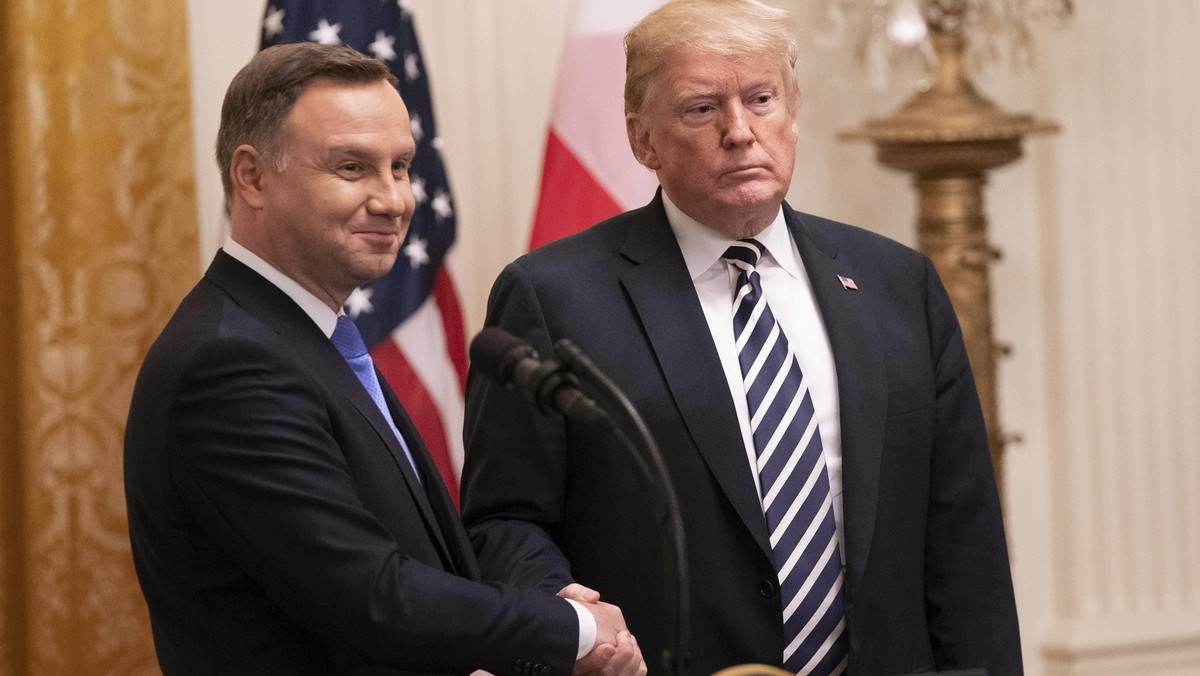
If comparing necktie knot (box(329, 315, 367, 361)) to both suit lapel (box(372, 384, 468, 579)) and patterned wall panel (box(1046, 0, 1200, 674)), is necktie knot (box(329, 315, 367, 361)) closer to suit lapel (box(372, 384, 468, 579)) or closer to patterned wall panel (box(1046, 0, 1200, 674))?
suit lapel (box(372, 384, 468, 579))

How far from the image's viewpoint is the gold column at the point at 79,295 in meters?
3.23

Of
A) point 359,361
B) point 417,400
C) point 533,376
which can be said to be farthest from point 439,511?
point 417,400

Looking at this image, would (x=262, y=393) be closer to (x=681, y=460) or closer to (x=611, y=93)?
(x=681, y=460)

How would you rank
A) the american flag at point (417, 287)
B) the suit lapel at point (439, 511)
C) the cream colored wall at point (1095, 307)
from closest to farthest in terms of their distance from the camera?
the suit lapel at point (439, 511) < the american flag at point (417, 287) < the cream colored wall at point (1095, 307)

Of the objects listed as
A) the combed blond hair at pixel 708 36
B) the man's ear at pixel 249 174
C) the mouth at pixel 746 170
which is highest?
the combed blond hair at pixel 708 36

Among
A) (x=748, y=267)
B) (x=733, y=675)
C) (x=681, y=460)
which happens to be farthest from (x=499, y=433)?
(x=733, y=675)

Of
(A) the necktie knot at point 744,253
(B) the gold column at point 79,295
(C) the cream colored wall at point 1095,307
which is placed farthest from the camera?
(C) the cream colored wall at point 1095,307

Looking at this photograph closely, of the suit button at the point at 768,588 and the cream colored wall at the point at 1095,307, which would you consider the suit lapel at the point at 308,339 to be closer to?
the suit button at the point at 768,588

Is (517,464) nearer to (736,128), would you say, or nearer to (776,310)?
(776,310)

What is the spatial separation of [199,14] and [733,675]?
2791mm

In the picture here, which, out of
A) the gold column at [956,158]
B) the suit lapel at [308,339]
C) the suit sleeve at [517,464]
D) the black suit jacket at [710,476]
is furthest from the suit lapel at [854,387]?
the gold column at [956,158]

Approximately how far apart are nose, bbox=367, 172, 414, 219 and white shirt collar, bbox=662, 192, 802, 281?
613 millimetres

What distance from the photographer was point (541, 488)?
232 centimetres

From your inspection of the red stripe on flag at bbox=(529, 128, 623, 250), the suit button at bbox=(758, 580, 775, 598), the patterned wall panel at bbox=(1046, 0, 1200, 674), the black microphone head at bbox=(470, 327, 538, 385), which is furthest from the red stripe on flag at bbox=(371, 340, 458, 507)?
the patterned wall panel at bbox=(1046, 0, 1200, 674)
